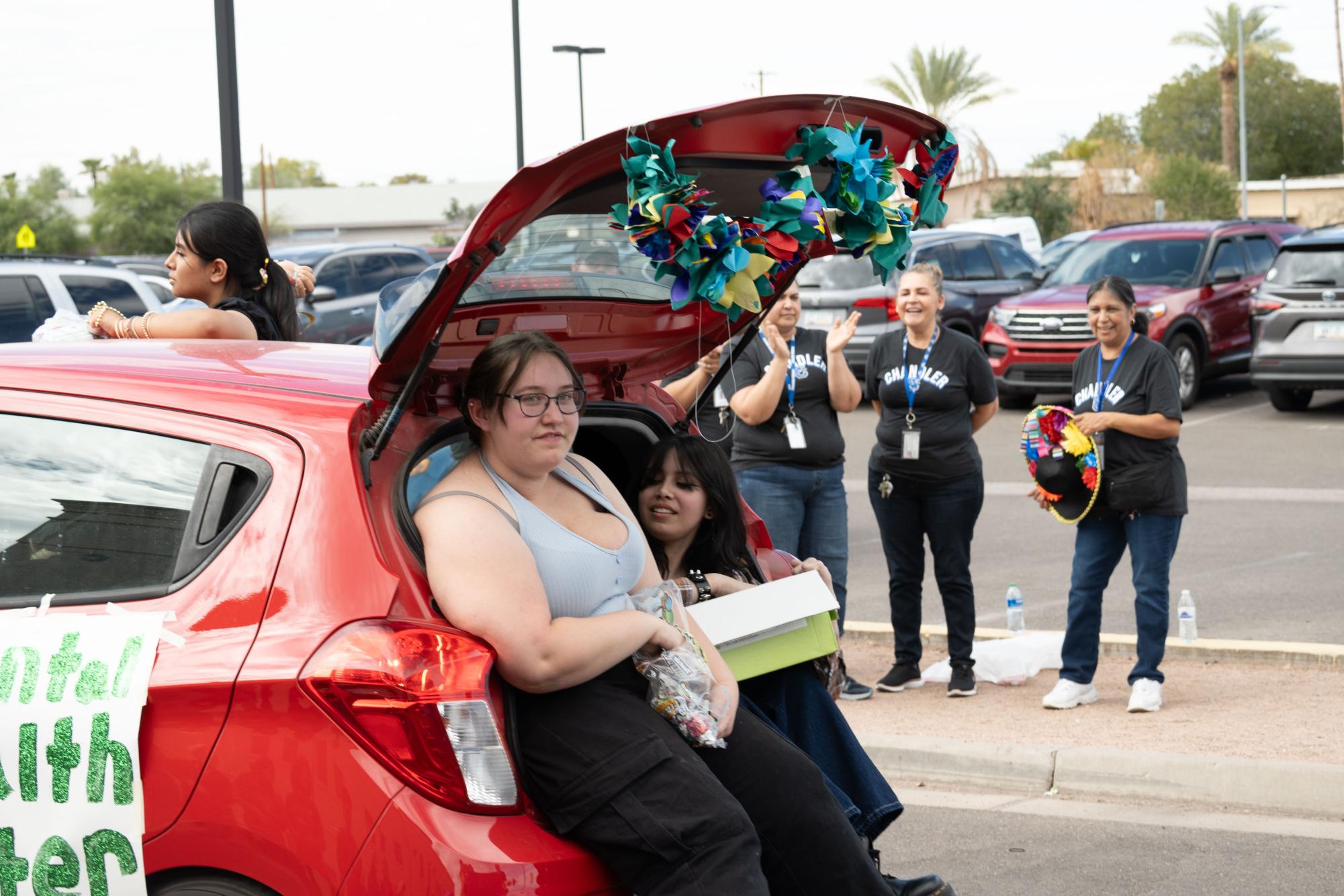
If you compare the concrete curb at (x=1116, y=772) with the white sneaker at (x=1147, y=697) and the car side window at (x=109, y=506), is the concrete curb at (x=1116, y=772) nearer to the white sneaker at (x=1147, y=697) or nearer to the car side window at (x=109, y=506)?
the white sneaker at (x=1147, y=697)

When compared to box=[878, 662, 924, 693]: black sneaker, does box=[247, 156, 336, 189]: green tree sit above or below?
above

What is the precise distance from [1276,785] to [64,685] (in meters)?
4.10

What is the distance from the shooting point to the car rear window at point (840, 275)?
17875 mm

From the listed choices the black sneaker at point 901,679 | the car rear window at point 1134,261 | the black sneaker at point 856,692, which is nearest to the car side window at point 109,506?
the black sneaker at point 856,692

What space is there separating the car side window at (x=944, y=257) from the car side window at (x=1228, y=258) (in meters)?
3.36

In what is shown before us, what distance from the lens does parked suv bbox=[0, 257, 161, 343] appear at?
43.2 feet

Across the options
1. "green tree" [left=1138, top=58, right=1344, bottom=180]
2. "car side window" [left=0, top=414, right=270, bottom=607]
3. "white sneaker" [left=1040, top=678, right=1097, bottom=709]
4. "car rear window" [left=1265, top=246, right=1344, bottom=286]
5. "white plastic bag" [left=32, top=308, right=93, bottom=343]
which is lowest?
"white sneaker" [left=1040, top=678, right=1097, bottom=709]

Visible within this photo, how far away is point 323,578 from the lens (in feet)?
9.03

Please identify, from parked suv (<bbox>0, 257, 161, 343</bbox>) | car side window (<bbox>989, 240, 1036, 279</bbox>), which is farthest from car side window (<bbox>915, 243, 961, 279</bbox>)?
parked suv (<bbox>0, 257, 161, 343</bbox>)

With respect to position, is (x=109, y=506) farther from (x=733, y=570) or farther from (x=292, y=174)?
(x=292, y=174)

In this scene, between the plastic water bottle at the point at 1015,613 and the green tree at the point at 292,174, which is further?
the green tree at the point at 292,174

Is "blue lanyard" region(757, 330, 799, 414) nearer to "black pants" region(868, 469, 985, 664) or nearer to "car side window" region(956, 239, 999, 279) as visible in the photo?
"black pants" region(868, 469, 985, 664)

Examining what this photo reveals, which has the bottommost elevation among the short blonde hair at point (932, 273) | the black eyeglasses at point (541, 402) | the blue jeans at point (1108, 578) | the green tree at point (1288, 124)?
the blue jeans at point (1108, 578)

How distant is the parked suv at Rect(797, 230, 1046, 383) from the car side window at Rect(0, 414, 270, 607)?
13.2 m
